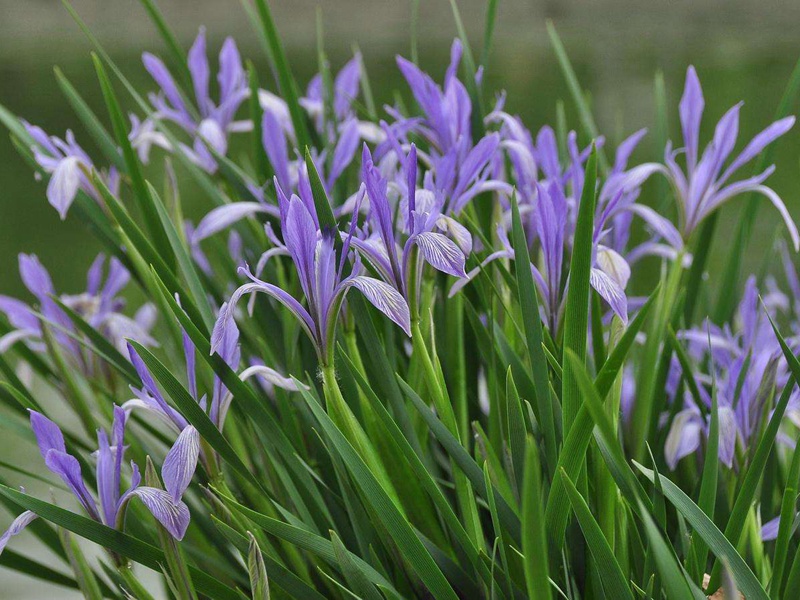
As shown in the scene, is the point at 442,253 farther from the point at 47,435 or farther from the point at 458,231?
the point at 47,435

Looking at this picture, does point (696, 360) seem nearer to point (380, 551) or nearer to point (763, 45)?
point (380, 551)

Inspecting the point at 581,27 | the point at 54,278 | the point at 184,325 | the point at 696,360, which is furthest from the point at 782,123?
the point at 581,27

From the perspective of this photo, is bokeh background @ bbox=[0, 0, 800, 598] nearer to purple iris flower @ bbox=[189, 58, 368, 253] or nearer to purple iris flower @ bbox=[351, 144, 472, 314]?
purple iris flower @ bbox=[189, 58, 368, 253]

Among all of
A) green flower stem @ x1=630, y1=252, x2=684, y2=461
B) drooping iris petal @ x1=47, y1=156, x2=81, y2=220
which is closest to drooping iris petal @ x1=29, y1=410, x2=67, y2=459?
drooping iris petal @ x1=47, y1=156, x2=81, y2=220

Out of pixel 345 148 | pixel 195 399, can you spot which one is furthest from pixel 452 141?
pixel 195 399

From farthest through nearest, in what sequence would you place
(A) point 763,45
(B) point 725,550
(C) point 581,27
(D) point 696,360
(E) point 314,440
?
(C) point 581,27
(A) point 763,45
(D) point 696,360
(E) point 314,440
(B) point 725,550

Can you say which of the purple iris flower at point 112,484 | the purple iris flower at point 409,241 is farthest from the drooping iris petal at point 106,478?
the purple iris flower at point 409,241
